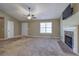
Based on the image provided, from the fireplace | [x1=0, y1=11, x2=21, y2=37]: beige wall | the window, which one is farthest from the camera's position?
the fireplace

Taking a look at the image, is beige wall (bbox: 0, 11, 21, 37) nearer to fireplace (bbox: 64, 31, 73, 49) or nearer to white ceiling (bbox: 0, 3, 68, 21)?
white ceiling (bbox: 0, 3, 68, 21)

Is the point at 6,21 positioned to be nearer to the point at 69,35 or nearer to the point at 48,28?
the point at 48,28

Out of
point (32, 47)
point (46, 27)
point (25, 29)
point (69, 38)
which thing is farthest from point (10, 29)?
point (69, 38)

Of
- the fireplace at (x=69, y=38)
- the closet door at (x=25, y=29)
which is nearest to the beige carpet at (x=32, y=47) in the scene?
the closet door at (x=25, y=29)

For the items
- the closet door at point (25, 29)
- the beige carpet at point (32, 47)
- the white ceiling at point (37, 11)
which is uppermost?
the white ceiling at point (37, 11)

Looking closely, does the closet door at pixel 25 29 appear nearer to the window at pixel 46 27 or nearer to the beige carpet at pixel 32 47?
the beige carpet at pixel 32 47

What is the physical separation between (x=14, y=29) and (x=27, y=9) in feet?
1.97

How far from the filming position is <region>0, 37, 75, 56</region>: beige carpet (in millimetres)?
2582

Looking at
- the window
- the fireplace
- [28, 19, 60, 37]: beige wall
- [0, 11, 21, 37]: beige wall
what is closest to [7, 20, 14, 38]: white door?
[0, 11, 21, 37]: beige wall

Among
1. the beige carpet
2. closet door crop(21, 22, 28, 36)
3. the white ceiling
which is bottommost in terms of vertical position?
the beige carpet

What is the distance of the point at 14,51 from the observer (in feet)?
8.80

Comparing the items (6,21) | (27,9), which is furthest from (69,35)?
(6,21)

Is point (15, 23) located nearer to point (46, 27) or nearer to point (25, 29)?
point (25, 29)

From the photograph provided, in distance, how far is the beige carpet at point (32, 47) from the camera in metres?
2.58
